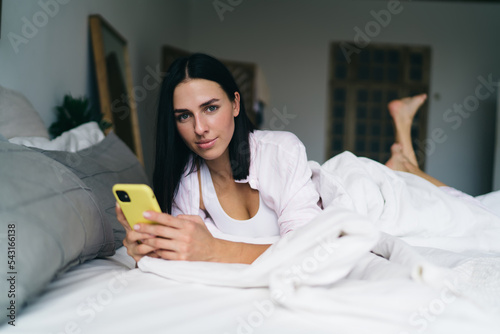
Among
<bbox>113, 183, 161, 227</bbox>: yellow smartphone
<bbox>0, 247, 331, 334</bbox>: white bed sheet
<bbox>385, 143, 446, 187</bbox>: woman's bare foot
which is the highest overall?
<bbox>113, 183, 161, 227</bbox>: yellow smartphone

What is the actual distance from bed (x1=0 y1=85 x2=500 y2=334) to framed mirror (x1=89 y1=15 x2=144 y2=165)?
145 centimetres

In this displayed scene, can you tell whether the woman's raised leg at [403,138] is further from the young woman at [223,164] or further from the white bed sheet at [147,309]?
the white bed sheet at [147,309]

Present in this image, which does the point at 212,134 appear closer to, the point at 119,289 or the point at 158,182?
the point at 158,182

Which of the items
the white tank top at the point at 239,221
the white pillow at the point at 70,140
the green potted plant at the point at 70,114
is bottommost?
the white tank top at the point at 239,221

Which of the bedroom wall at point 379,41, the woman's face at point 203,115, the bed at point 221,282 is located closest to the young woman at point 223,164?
the woman's face at point 203,115

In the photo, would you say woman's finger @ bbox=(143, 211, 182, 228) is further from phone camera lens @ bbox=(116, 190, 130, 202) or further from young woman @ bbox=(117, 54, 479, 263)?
young woman @ bbox=(117, 54, 479, 263)

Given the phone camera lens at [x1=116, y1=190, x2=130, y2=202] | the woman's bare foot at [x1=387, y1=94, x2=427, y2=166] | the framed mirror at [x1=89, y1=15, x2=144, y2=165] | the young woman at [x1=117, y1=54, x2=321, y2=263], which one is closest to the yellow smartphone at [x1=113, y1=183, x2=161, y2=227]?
the phone camera lens at [x1=116, y1=190, x2=130, y2=202]

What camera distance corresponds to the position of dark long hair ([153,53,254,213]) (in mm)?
1276

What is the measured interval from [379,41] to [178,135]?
4940mm

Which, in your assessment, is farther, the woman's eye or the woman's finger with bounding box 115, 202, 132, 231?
the woman's eye

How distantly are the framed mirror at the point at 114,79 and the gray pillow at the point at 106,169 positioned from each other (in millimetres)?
671

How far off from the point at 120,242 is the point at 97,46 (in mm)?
1564

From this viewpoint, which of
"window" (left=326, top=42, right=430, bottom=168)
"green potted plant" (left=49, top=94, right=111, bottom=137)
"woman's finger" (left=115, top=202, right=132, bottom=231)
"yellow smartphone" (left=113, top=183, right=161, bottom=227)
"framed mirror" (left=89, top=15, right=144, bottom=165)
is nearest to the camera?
"yellow smartphone" (left=113, top=183, right=161, bottom=227)

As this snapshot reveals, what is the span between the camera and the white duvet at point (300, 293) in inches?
25.3
